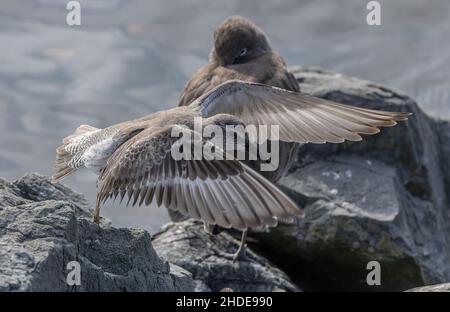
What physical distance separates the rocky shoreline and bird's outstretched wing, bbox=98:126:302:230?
0.88 feet

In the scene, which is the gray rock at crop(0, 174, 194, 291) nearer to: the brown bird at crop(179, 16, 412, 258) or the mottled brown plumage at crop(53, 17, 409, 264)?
the mottled brown plumage at crop(53, 17, 409, 264)

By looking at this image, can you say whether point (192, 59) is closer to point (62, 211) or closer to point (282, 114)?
point (282, 114)

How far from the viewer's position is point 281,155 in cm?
780

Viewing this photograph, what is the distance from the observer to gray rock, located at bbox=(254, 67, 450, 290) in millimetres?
7688

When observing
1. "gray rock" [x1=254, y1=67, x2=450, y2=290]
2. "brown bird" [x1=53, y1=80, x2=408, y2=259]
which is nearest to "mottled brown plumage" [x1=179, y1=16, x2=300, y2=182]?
"gray rock" [x1=254, y1=67, x2=450, y2=290]

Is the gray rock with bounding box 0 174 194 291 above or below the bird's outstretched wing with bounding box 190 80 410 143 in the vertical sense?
below

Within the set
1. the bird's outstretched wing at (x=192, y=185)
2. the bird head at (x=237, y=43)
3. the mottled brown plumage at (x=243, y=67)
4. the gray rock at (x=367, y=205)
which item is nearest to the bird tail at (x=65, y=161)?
the bird's outstretched wing at (x=192, y=185)

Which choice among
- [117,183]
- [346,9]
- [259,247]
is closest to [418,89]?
[346,9]

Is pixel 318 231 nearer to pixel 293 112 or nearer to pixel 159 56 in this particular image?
pixel 293 112

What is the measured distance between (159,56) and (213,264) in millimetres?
7269

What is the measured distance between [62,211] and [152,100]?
335 inches

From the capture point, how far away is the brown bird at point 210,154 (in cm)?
514

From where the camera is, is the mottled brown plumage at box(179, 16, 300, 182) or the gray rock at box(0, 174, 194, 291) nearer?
the gray rock at box(0, 174, 194, 291)

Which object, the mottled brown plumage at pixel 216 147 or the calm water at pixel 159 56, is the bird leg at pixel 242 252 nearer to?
the mottled brown plumage at pixel 216 147
